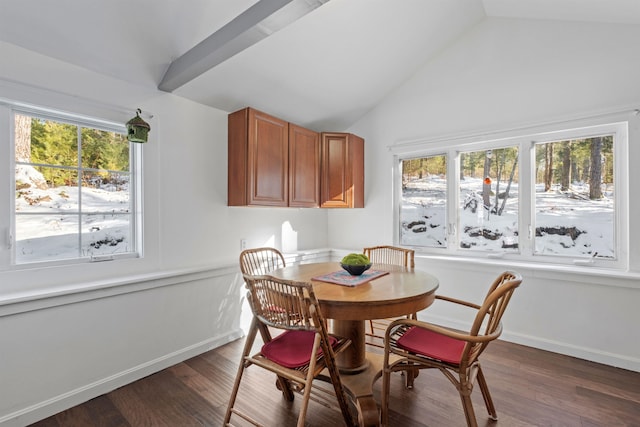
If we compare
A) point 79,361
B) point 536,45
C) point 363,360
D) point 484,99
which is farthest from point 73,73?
point 536,45

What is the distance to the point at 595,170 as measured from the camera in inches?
106

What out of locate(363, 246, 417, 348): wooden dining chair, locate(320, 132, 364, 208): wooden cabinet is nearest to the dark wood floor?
locate(363, 246, 417, 348): wooden dining chair

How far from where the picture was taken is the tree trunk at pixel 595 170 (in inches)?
105

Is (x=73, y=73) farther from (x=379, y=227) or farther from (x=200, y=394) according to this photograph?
(x=379, y=227)

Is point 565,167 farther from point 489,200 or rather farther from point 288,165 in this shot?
point 288,165

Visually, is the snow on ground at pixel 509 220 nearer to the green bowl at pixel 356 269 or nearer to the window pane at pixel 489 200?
the window pane at pixel 489 200

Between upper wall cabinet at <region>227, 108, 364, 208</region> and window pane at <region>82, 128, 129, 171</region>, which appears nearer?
window pane at <region>82, 128, 129, 171</region>

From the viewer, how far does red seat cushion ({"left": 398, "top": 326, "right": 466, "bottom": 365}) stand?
64.1 inches

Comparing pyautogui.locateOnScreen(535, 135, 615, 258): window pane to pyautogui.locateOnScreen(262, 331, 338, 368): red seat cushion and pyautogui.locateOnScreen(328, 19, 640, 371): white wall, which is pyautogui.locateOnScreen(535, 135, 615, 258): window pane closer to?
pyautogui.locateOnScreen(328, 19, 640, 371): white wall

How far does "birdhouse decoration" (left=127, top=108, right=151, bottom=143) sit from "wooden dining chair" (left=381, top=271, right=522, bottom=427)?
6.94ft

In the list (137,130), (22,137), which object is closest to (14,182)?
(22,137)

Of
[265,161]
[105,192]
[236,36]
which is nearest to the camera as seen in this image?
[236,36]

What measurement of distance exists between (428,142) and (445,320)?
75.7 inches

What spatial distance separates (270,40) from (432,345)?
2440mm
